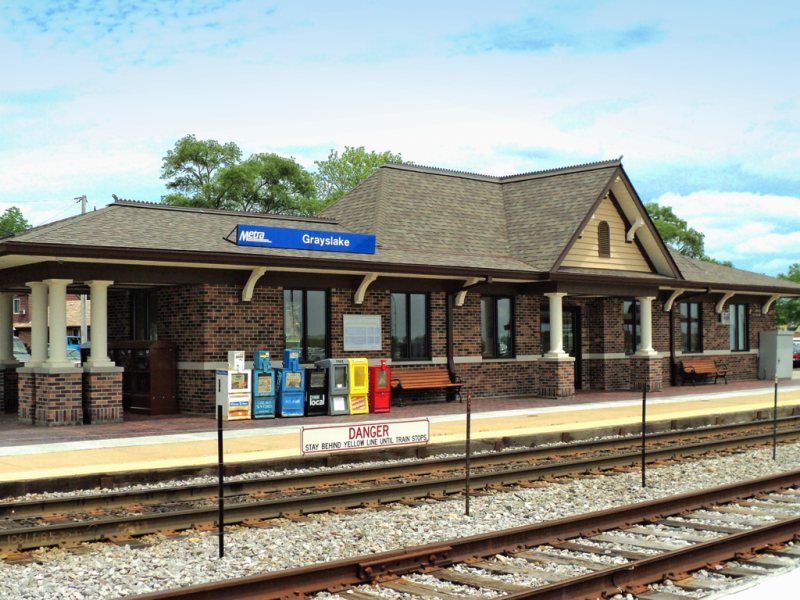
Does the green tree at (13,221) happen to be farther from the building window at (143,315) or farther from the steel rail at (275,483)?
the steel rail at (275,483)

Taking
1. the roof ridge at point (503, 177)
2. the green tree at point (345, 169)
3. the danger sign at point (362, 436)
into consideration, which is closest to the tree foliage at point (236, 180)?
the green tree at point (345, 169)

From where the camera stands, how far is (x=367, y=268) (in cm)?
1923

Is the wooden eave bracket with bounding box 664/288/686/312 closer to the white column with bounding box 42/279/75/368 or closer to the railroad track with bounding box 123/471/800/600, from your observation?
the white column with bounding box 42/279/75/368

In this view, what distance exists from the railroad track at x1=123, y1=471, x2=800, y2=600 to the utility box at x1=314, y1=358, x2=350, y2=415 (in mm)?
10415

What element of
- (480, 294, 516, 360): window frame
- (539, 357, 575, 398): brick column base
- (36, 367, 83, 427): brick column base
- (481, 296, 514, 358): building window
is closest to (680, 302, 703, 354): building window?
(539, 357, 575, 398): brick column base

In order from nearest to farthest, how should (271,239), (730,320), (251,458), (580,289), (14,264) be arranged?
(251,458)
(14,264)
(271,239)
(580,289)
(730,320)

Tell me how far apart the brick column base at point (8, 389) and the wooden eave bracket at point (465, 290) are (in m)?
10.9

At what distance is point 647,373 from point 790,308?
267ft

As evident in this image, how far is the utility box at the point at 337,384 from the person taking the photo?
19.0 metres

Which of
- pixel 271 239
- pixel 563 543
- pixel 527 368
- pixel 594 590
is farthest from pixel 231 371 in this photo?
pixel 594 590

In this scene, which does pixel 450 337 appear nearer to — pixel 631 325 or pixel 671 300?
pixel 631 325

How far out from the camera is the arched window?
25.1m

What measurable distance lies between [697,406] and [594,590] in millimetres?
15277

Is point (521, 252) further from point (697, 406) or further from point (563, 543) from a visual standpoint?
point (563, 543)
